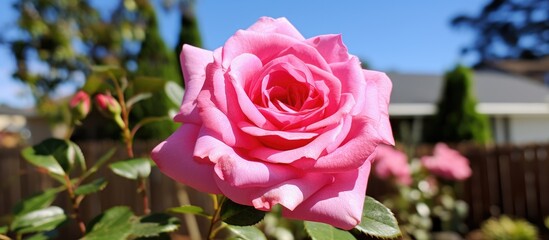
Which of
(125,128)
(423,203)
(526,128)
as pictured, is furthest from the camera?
(526,128)

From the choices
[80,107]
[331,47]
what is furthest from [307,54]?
[80,107]

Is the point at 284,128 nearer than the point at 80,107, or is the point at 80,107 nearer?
the point at 284,128

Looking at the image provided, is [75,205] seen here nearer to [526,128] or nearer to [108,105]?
[108,105]

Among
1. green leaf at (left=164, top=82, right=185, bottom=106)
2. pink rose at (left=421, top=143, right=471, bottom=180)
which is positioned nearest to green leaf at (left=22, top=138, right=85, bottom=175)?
green leaf at (left=164, top=82, right=185, bottom=106)

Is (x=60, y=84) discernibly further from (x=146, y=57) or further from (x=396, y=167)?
(x=396, y=167)

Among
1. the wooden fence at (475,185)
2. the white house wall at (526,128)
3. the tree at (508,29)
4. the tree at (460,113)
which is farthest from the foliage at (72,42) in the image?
the tree at (508,29)

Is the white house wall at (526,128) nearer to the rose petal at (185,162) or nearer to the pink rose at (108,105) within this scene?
the pink rose at (108,105)

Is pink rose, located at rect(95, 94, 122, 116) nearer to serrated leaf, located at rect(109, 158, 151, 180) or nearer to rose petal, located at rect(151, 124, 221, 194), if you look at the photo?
serrated leaf, located at rect(109, 158, 151, 180)
